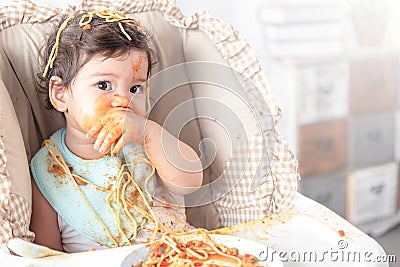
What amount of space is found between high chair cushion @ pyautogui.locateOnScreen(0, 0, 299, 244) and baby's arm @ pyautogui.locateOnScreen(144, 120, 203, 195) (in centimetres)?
8

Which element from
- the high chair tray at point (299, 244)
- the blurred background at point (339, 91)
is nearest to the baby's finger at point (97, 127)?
the high chair tray at point (299, 244)

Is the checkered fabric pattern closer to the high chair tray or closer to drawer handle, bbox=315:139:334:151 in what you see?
→ the high chair tray

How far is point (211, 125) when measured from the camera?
4.39 feet

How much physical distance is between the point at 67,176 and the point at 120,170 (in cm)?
10

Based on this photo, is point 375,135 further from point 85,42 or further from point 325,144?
point 85,42

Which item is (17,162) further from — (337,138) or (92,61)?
(337,138)

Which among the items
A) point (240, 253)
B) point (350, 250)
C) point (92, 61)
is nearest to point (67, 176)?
point (92, 61)

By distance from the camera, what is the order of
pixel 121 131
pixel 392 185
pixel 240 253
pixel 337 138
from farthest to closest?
pixel 392 185 → pixel 337 138 → pixel 121 131 → pixel 240 253

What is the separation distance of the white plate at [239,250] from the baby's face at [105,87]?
272mm

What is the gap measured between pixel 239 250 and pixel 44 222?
39 cm

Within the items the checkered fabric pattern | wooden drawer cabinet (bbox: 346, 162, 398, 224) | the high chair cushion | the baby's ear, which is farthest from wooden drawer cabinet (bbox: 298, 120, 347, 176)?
the checkered fabric pattern

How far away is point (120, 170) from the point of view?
125 cm

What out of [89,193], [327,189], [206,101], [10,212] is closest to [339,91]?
[327,189]

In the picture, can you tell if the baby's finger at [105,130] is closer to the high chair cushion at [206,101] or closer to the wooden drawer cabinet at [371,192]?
the high chair cushion at [206,101]
